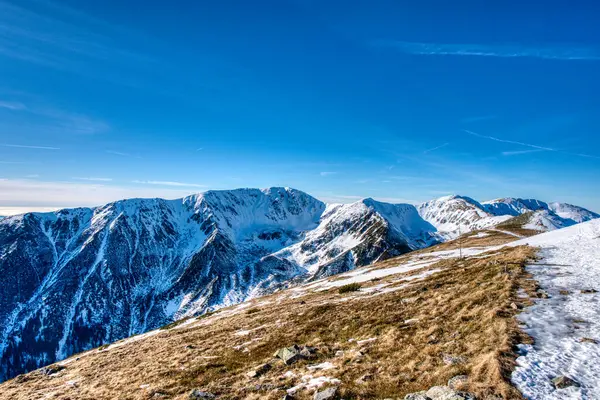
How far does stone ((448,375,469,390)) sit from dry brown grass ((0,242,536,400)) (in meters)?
0.28

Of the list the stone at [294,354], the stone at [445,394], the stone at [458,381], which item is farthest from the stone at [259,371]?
the stone at [458,381]

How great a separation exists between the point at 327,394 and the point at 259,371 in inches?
221

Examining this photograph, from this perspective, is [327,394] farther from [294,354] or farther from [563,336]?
[563,336]

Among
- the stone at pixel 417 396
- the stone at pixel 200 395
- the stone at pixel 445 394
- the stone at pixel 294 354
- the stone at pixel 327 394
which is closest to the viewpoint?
the stone at pixel 445 394

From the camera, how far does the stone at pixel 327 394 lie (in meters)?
11.5

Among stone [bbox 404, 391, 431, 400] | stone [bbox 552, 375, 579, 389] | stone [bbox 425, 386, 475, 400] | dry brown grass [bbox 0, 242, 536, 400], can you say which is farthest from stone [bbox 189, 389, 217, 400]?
stone [bbox 552, 375, 579, 389]

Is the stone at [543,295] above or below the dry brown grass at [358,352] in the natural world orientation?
above

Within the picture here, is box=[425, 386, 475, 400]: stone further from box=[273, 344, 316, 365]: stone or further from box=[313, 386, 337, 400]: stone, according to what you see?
box=[273, 344, 316, 365]: stone

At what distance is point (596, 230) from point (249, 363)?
1771 inches

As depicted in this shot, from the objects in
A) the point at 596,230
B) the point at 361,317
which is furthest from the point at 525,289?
the point at 596,230

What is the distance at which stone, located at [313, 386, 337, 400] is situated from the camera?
1154cm

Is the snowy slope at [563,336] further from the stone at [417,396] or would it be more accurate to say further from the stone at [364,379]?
the stone at [364,379]

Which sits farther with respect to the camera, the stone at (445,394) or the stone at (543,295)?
the stone at (543,295)

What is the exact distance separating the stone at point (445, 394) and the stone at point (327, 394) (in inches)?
127
